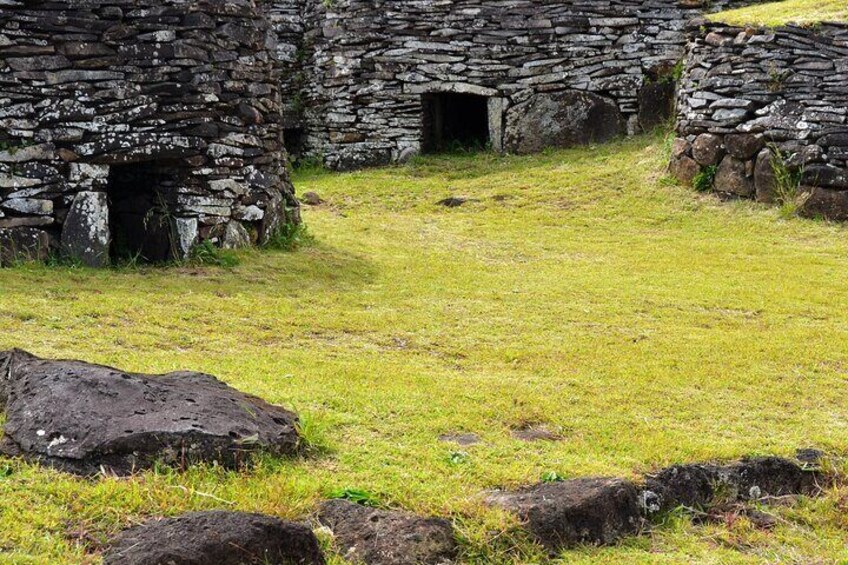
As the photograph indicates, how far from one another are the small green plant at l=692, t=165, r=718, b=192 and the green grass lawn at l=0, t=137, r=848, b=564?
6.3 inches

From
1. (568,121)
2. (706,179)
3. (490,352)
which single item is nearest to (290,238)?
(490,352)

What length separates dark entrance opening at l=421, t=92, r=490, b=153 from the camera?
59.0 ft

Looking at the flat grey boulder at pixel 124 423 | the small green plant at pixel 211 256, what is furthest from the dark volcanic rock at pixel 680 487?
the small green plant at pixel 211 256

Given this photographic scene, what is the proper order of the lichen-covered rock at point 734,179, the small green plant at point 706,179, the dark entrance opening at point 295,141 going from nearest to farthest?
the lichen-covered rock at point 734,179, the small green plant at point 706,179, the dark entrance opening at point 295,141

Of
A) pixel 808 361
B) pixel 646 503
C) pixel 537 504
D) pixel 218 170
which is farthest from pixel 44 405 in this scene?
pixel 218 170

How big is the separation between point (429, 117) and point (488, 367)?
11.2 metres

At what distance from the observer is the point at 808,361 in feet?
25.1

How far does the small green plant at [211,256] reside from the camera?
10.6 m

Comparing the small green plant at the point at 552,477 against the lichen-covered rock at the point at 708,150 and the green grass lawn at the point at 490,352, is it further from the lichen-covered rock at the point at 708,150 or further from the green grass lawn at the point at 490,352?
the lichen-covered rock at the point at 708,150

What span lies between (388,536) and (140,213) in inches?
296

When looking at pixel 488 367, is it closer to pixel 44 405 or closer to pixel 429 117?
pixel 44 405

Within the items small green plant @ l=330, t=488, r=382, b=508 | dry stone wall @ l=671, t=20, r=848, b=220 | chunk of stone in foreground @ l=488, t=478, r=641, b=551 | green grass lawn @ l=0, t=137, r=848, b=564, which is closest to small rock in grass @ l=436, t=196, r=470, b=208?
green grass lawn @ l=0, t=137, r=848, b=564

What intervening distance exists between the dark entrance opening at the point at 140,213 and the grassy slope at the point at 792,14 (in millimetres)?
8004

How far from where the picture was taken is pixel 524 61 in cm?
1716
